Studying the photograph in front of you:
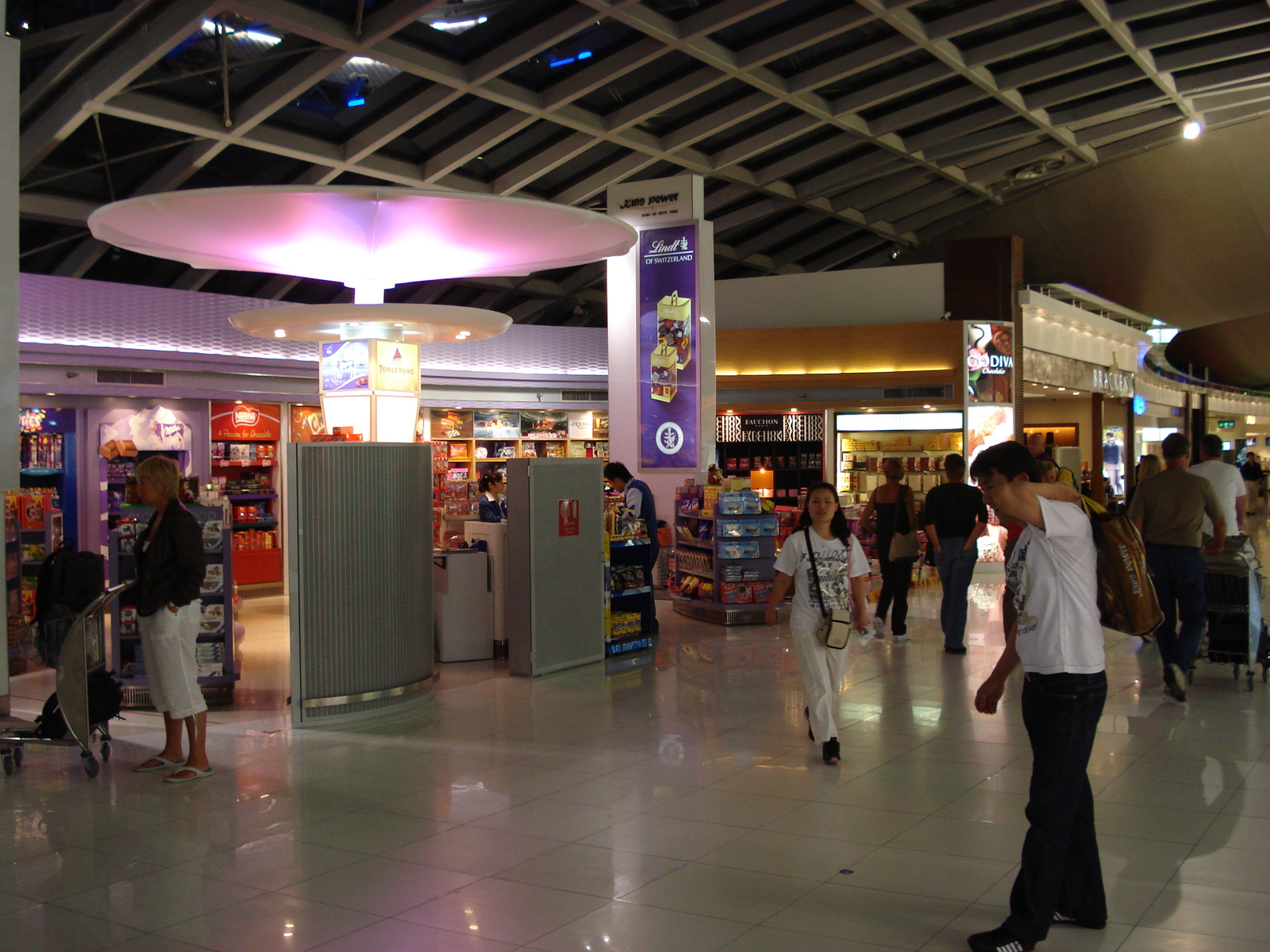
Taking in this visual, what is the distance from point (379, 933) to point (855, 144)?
19.1m

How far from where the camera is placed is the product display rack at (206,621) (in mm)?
6902

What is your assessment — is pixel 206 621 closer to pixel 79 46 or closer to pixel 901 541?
pixel 901 541

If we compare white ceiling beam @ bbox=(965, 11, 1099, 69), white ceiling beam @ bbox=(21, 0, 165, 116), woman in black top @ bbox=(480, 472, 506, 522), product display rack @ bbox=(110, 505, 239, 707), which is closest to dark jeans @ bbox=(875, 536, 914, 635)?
woman in black top @ bbox=(480, 472, 506, 522)

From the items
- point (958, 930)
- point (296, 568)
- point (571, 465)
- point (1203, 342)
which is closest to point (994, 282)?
point (571, 465)

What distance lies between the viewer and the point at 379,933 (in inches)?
132

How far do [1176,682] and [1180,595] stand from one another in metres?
0.56

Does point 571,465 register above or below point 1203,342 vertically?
below

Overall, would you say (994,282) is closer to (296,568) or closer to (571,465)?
(571,465)

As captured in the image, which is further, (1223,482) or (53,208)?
(53,208)

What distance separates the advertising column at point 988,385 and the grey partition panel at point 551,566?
27.1 ft

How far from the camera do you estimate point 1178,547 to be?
665 centimetres

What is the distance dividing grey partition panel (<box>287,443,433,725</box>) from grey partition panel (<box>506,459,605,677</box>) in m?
1.08

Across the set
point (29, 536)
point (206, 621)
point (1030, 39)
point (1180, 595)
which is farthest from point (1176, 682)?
point (1030, 39)

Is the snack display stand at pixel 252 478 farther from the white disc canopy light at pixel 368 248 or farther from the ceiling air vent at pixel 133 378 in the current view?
the white disc canopy light at pixel 368 248
